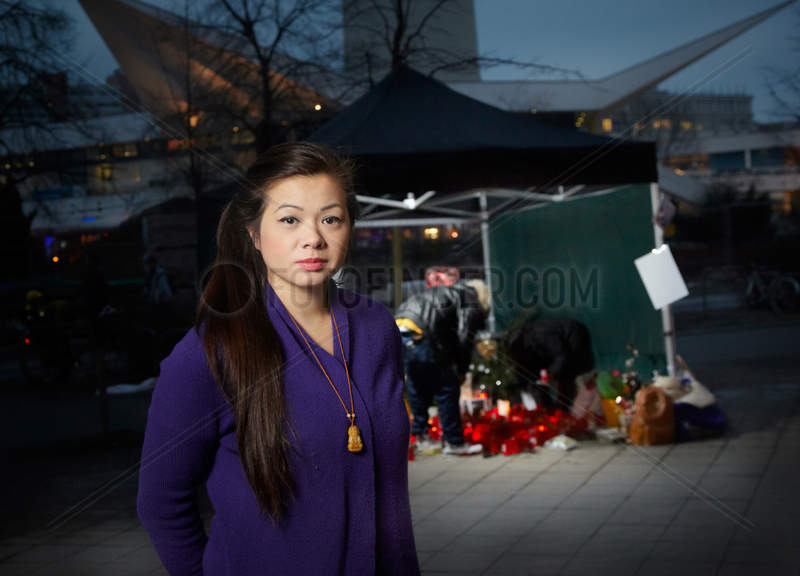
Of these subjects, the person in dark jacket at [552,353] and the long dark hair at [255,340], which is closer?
the long dark hair at [255,340]

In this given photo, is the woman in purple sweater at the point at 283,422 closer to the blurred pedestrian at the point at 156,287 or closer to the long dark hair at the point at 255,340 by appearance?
the long dark hair at the point at 255,340

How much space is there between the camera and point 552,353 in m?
6.54

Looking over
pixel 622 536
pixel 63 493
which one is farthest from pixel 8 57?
Answer: pixel 622 536

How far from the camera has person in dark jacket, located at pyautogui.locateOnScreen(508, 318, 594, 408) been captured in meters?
6.52

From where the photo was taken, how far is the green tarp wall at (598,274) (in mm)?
6348

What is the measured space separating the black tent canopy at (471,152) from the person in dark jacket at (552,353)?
5.65 feet

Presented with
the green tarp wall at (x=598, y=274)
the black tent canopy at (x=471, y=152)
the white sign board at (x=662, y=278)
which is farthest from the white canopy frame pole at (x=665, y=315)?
the black tent canopy at (x=471, y=152)

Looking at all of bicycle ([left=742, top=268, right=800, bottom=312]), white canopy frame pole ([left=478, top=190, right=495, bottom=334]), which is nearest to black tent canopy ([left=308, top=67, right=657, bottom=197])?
white canopy frame pole ([left=478, top=190, right=495, bottom=334])

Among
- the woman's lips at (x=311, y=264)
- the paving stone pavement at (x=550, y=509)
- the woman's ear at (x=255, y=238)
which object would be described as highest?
the woman's ear at (x=255, y=238)

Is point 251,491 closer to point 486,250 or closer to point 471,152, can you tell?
point 471,152

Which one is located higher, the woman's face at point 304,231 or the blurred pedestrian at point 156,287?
the woman's face at point 304,231

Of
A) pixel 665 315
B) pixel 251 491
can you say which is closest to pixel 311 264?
pixel 251 491

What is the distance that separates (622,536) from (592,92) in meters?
8.16

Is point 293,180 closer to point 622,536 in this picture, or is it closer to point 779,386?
point 622,536
